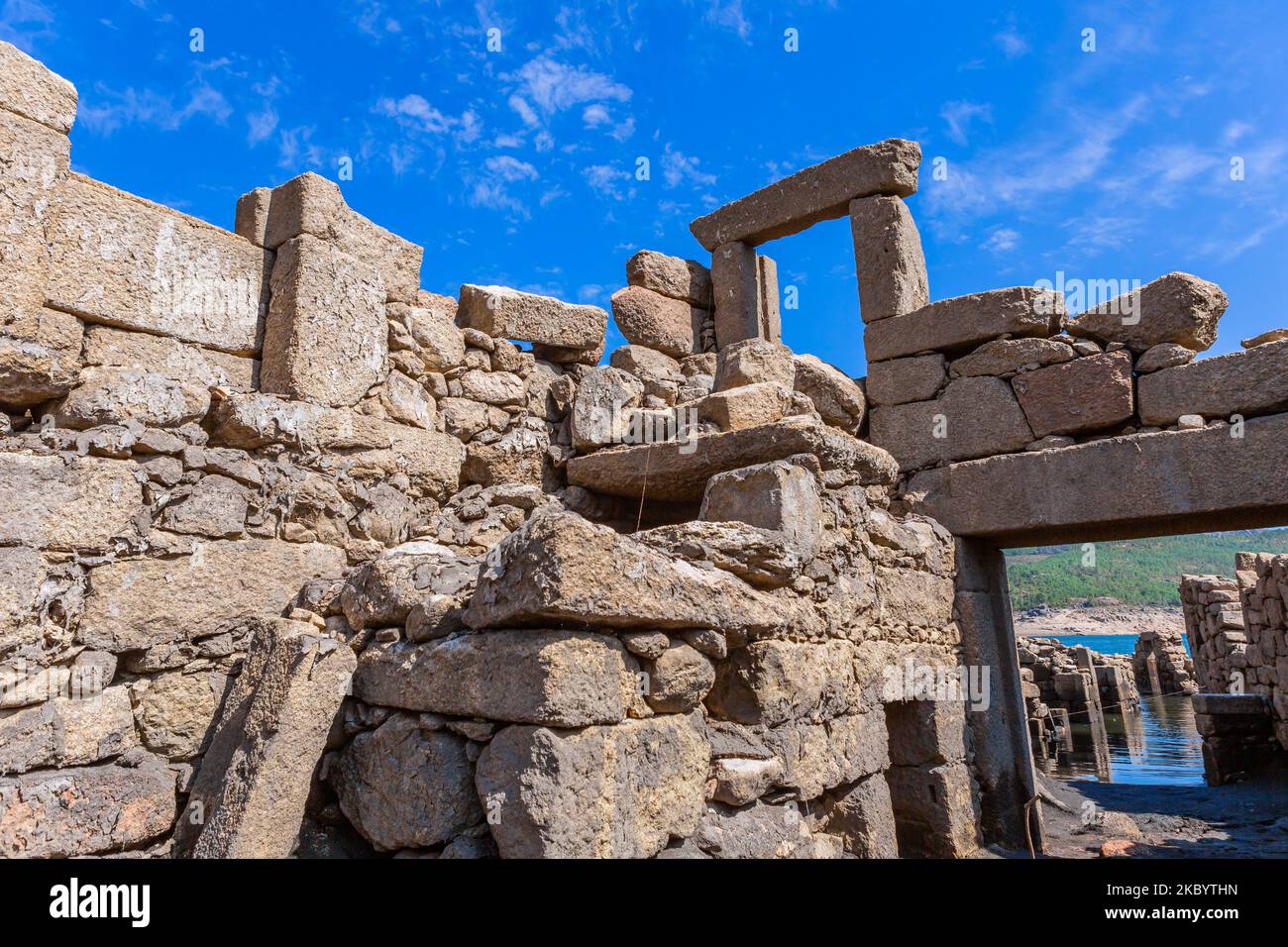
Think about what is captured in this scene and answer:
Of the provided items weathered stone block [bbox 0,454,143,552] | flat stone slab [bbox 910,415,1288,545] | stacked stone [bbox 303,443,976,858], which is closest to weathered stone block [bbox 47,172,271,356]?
weathered stone block [bbox 0,454,143,552]

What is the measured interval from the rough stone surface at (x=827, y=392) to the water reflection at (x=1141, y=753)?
5.69 m

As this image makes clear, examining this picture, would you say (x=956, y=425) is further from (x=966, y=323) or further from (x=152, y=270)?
(x=152, y=270)

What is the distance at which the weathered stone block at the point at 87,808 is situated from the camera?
2.58 m

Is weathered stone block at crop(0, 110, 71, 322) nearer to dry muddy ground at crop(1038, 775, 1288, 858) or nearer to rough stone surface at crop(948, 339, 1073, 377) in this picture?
rough stone surface at crop(948, 339, 1073, 377)

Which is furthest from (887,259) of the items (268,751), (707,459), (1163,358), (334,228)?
(268,751)

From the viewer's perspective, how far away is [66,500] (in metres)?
2.82

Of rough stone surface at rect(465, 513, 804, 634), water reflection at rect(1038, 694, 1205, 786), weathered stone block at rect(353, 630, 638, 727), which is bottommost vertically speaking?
water reflection at rect(1038, 694, 1205, 786)

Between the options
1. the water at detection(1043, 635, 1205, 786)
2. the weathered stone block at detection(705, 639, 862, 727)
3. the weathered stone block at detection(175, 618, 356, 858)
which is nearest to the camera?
the weathered stone block at detection(175, 618, 356, 858)

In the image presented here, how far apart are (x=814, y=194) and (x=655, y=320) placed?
1.65 meters

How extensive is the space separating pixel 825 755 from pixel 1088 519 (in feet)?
9.02

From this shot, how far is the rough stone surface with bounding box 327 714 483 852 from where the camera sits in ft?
7.61

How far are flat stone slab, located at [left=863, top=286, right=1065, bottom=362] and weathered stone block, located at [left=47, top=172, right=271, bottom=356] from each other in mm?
4122

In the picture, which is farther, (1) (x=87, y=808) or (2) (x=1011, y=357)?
(2) (x=1011, y=357)

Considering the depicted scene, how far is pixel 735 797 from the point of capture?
2621mm
